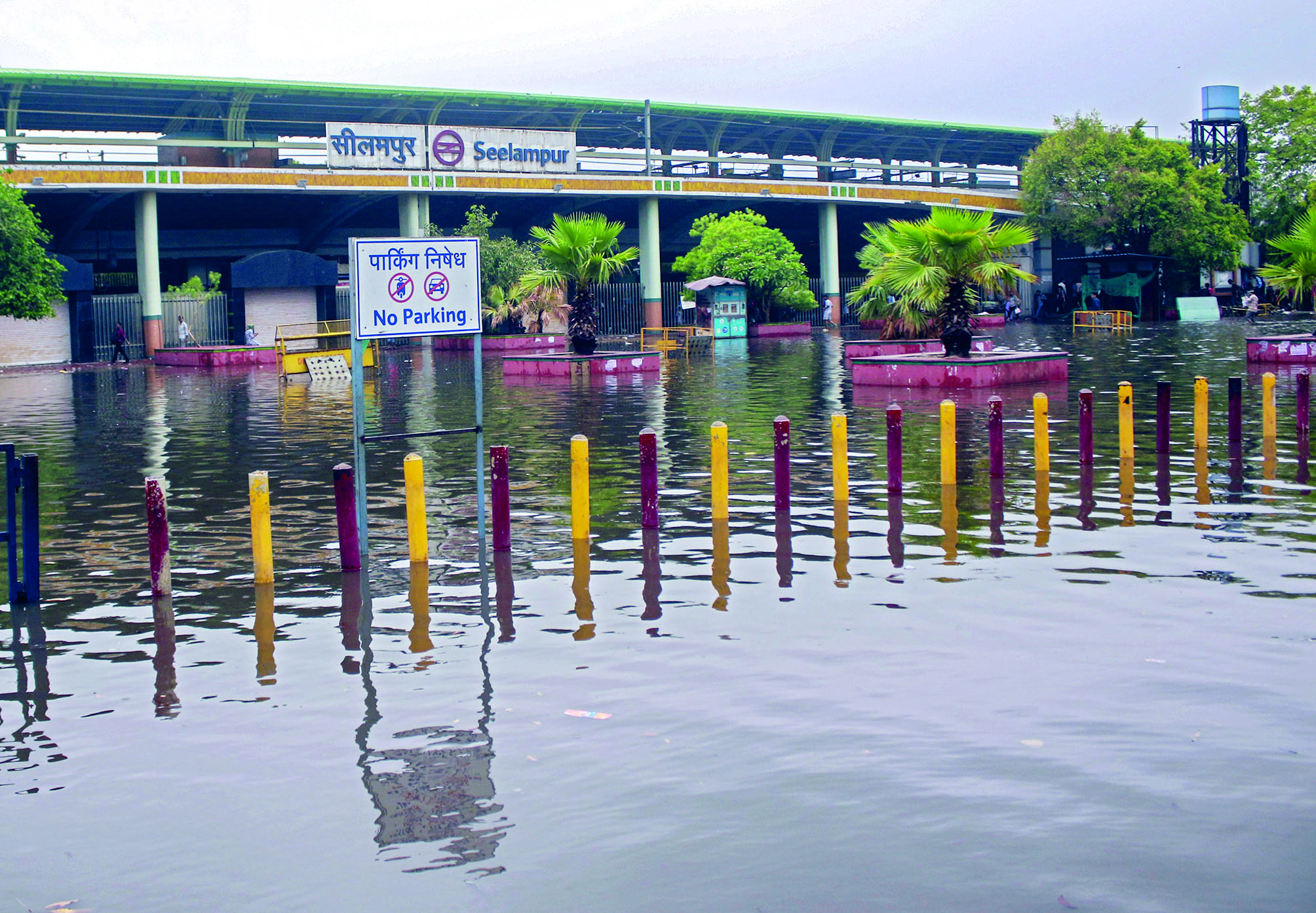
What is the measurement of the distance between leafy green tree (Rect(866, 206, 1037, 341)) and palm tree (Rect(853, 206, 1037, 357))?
0.5 inches

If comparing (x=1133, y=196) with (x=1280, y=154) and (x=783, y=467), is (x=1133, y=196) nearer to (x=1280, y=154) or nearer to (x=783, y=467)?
(x=1280, y=154)

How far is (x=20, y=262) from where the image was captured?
43.2m

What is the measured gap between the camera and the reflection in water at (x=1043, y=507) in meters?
12.2

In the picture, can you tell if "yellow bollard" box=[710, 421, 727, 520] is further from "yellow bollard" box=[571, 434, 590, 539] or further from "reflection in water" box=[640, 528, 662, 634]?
"yellow bollard" box=[571, 434, 590, 539]

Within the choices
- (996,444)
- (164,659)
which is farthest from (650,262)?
(164,659)

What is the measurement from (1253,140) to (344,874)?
8335cm

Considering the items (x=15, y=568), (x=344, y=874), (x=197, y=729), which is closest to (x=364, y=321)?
(x=15, y=568)

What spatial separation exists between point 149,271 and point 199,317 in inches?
128

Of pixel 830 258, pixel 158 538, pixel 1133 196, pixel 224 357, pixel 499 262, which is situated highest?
pixel 1133 196

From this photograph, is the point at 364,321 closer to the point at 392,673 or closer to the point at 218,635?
the point at 218,635

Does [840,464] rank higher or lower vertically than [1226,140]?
lower

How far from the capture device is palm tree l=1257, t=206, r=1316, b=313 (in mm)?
30188

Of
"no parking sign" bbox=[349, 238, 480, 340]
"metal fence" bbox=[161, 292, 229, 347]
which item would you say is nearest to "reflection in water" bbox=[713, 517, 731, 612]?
"no parking sign" bbox=[349, 238, 480, 340]

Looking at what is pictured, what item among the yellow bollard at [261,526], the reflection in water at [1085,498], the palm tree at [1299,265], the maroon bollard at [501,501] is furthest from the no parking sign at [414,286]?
the palm tree at [1299,265]
